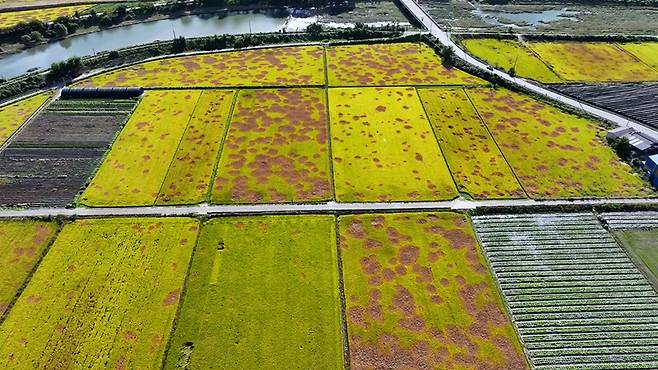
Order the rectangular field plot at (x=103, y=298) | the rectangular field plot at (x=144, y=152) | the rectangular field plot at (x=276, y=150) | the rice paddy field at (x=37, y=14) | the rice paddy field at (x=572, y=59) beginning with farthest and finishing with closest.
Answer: the rice paddy field at (x=37, y=14), the rice paddy field at (x=572, y=59), the rectangular field plot at (x=276, y=150), the rectangular field plot at (x=144, y=152), the rectangular field plot at (x=103, y=298)

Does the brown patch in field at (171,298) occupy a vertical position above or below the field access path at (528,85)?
below

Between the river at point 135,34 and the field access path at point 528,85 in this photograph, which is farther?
the river at point 135,34

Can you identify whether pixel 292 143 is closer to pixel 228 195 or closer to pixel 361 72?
pixel 228 195

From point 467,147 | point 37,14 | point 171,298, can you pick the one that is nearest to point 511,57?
point 467,147

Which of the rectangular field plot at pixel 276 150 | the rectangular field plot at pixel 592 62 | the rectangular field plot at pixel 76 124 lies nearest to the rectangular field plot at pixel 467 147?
the rectangular field plot at pixel 276 150

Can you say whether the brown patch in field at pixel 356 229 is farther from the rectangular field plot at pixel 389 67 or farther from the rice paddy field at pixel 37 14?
the rice paddy field at pixel 37 14

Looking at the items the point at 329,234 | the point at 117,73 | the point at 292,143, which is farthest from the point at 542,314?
the point at 117,73

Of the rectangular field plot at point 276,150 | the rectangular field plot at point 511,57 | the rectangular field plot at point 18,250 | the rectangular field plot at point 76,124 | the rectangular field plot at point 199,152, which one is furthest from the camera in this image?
the rectangular field plot at point 511,57
